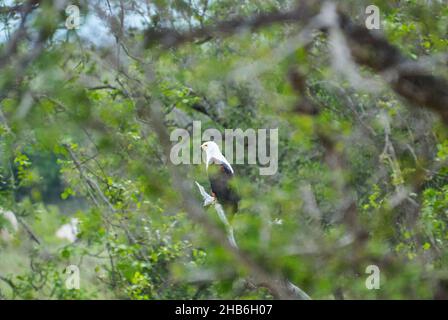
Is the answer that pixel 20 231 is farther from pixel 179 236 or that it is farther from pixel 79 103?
pixel 79 103

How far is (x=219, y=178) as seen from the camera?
13.5ft

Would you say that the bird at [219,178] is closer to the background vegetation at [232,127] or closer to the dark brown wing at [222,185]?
the dark brown wing at [222,185]

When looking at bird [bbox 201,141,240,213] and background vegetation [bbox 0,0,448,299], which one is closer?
background vegetation [bbox 0,0,448,299]

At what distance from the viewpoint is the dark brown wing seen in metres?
3.73

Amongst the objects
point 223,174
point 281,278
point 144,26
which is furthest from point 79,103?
point 144,26

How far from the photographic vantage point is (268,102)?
6.20 m

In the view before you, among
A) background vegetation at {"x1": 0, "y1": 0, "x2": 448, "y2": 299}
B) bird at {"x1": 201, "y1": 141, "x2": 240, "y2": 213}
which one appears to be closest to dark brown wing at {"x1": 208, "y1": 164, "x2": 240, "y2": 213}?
bird at {"x1": 201, "y1": 141, "x2": 240, "y2": 213}

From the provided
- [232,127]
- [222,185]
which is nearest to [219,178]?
[222,185]

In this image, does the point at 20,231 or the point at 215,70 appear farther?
the point at 20,231

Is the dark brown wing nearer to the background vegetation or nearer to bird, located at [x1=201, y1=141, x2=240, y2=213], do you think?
bird, located at [x1=201, y1=141, x2=240, y2=213]

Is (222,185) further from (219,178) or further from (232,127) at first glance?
(232,127)

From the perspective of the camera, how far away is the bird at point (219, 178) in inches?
148

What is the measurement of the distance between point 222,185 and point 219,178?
0.24 ft
